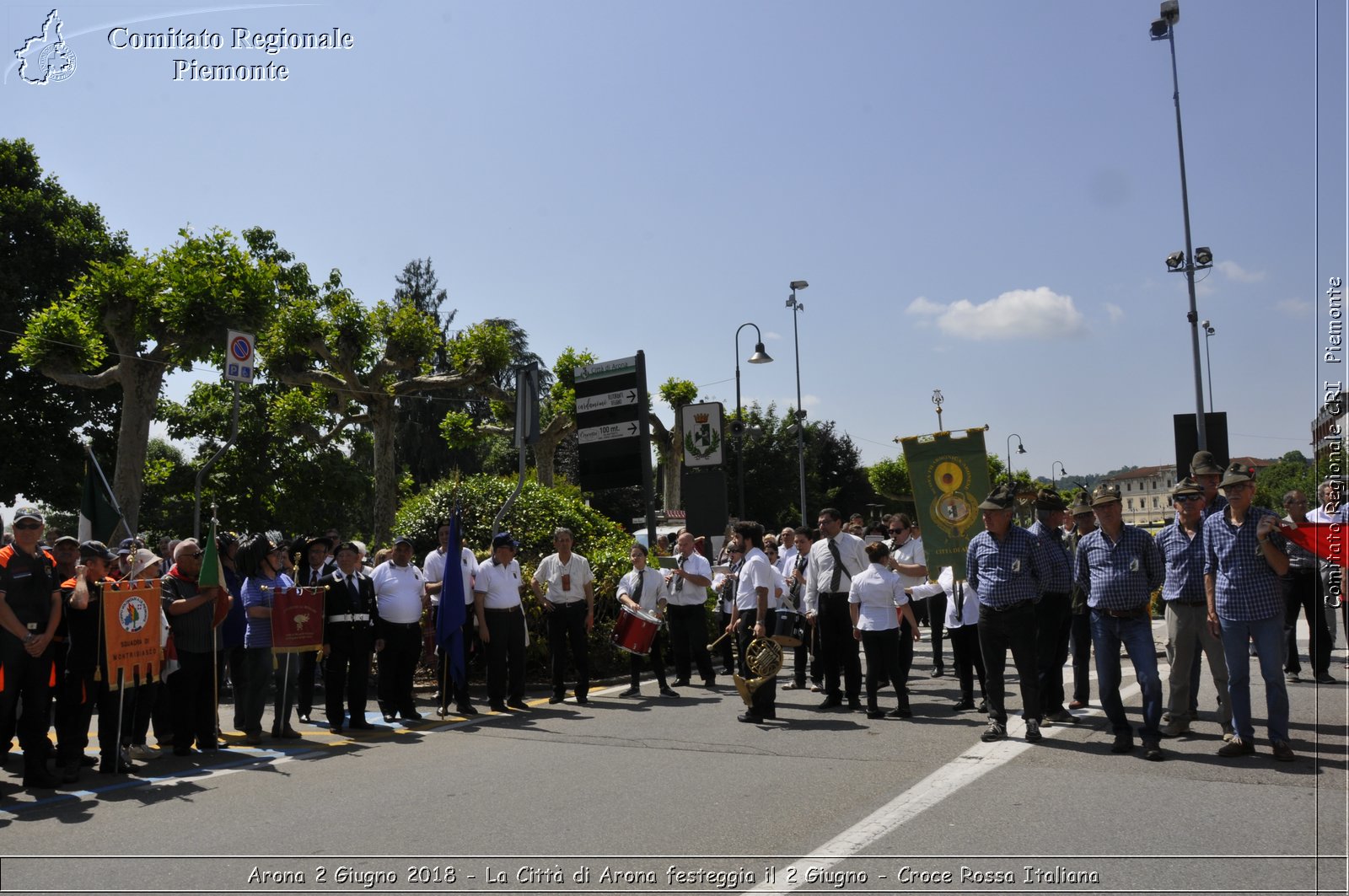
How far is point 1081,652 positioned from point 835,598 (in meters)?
2.36

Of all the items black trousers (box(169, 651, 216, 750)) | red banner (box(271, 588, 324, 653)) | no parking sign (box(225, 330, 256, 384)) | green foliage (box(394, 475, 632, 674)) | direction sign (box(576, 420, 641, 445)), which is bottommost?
black trousers (box(169, 651, 216, 750))

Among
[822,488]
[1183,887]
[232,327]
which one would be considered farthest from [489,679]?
[822,488]

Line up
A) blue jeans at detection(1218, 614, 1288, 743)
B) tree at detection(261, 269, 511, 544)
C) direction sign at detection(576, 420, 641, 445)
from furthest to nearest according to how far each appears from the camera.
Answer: tree at detection(261, 269, 511, 544)
direction sign at detection(576, 420, 641, 445)
blue jeans at detection(1218, 614, 1288, 743)

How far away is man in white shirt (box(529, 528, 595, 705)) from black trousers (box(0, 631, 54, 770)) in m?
5.04

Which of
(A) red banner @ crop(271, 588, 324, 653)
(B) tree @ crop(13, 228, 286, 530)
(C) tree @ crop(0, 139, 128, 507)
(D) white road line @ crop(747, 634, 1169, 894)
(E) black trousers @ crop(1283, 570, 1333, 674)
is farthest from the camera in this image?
(C) tree @ crop(0, 139, 128, 507)

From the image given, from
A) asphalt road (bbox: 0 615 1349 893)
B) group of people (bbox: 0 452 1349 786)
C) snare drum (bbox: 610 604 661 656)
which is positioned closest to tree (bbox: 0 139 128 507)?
group of people (bbox: 0 452 1349 786)

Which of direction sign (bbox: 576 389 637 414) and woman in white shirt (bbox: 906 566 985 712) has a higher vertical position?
direction sign (bbox: 576 389 637 414)

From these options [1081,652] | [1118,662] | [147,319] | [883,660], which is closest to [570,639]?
[883,660]

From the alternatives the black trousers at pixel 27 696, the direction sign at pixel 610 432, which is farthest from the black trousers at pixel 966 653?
the black trousers at pixel 27 696

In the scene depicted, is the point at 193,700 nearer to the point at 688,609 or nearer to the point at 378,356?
the point at 688,609

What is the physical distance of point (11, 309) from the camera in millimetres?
31625

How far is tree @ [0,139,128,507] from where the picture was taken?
32281mm

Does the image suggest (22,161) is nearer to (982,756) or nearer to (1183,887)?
(982,756)

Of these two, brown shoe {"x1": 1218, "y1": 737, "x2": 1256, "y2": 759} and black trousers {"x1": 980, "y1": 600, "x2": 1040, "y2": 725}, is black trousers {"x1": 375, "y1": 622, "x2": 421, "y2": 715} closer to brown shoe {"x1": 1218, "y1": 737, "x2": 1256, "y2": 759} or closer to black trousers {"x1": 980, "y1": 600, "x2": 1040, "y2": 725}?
black trousers {"x1": 980, "y1": 600, "x2": 1040, "y2": 725}
